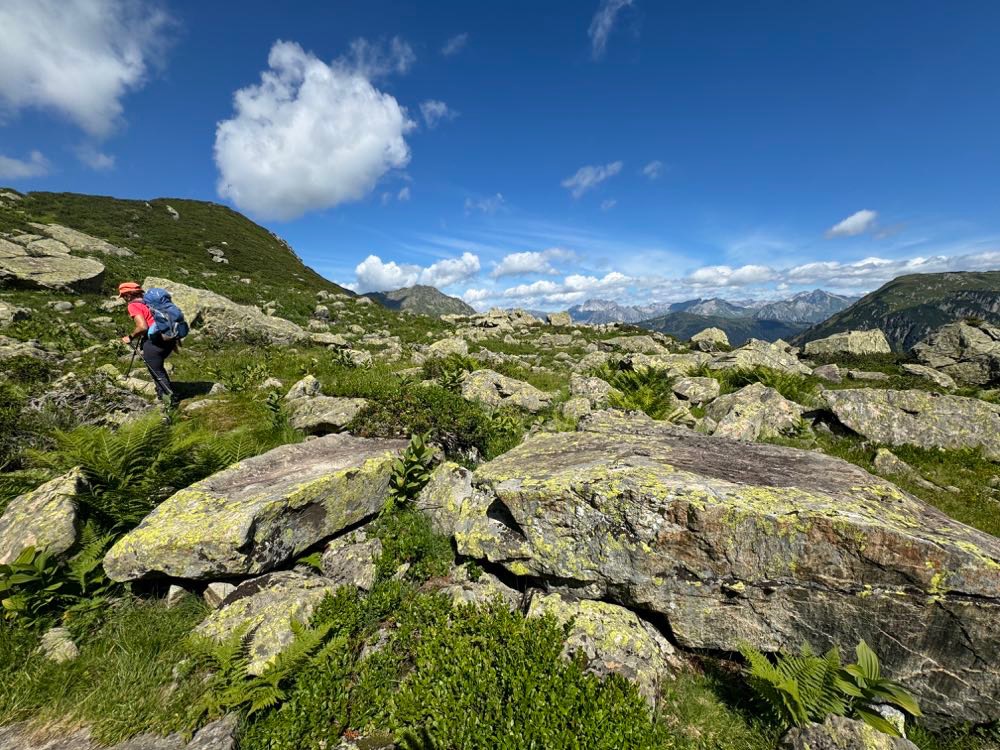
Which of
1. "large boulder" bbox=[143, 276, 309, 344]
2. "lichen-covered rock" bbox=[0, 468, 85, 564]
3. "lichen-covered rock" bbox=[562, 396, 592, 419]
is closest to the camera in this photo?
"lichen-covered rock" bbox=[0, 468, 85, 564]

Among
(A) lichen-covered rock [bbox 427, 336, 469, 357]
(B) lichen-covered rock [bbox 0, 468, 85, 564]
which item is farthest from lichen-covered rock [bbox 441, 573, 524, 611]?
(A) lichen-covered rock [bbox 427, 336, 469, 357]

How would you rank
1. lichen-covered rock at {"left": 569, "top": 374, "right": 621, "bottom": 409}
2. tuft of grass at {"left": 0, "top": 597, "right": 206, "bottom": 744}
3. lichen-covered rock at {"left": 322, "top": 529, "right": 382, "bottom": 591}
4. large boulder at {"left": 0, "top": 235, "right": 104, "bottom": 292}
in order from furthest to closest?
large boulder at {"left": 0, "top": 235, "right": 104, "bottom": 292} < lichen-covered rock at {"left": 569, "top": 374, "right": 621, "bottom": 409} < lichen-covered rock at {"left": 322, "top": 529, "right": 382, "bottom": 591} < tuft of grass at {"left": 0, "top": 597, "right": 206, "bottom": 744}

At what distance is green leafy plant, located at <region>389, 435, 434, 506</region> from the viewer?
724cm

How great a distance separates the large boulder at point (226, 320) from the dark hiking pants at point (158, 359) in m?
9.52

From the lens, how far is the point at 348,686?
4.42m

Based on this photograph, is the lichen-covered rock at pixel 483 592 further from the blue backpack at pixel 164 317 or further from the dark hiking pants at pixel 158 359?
the blue backpack at pixel 164 317

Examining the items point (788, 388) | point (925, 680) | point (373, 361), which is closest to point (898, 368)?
point (788, 388)

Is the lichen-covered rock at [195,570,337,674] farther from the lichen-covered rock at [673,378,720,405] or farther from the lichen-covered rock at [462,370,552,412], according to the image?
the lichen-covered rock at [673,378,720,405]

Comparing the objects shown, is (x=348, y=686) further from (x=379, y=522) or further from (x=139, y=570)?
(x=139, y=570)

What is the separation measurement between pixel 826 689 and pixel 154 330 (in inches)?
592

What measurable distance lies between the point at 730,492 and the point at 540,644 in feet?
10.4

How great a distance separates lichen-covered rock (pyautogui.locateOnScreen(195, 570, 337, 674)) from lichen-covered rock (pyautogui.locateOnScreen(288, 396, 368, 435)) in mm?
4398

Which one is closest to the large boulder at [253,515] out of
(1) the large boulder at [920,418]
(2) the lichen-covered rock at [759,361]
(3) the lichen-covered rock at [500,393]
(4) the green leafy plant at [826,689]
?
(3) the lichen-covered rock at [500,393]

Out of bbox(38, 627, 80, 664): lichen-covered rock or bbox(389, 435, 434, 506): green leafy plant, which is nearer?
bbox(38, 627, 80, 664): lichen-covered rock
